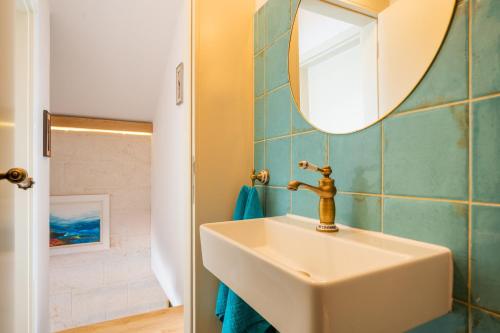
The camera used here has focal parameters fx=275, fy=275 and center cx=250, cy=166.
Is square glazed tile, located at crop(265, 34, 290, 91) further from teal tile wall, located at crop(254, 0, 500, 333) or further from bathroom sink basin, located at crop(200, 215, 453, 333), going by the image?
bathroom sink basin, located at crop(200, 215, 453, 333)

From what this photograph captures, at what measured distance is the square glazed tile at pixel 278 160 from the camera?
1.04m

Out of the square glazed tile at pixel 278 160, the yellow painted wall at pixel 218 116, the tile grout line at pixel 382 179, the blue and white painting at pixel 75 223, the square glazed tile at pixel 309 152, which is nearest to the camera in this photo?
the tile grout line at pixel 382 179

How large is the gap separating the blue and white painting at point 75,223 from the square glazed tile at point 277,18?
8.85 ft

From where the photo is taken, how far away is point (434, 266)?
517mm

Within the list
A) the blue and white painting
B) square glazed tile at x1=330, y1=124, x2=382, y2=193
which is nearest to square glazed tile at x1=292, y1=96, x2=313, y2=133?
square glazed tile at x1=330, y1=124, x2=382, y2=193

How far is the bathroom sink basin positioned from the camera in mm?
411

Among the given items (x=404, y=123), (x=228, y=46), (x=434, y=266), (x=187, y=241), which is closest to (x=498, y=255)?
(x=434, y=266)

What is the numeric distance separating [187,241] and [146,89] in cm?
207

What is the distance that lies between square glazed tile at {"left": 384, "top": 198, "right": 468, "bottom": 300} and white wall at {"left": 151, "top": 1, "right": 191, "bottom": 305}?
1413mm

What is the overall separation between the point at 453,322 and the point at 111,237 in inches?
126


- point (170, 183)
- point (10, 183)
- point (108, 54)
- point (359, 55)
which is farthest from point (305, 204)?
point (108, 54)

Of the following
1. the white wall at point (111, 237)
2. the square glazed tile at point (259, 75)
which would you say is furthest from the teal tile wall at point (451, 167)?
the white wall at point (111, 237)

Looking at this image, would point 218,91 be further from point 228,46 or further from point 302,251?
point 302,251

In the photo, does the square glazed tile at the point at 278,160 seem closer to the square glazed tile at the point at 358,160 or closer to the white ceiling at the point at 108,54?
the square glazed tile at the point at 358,160
